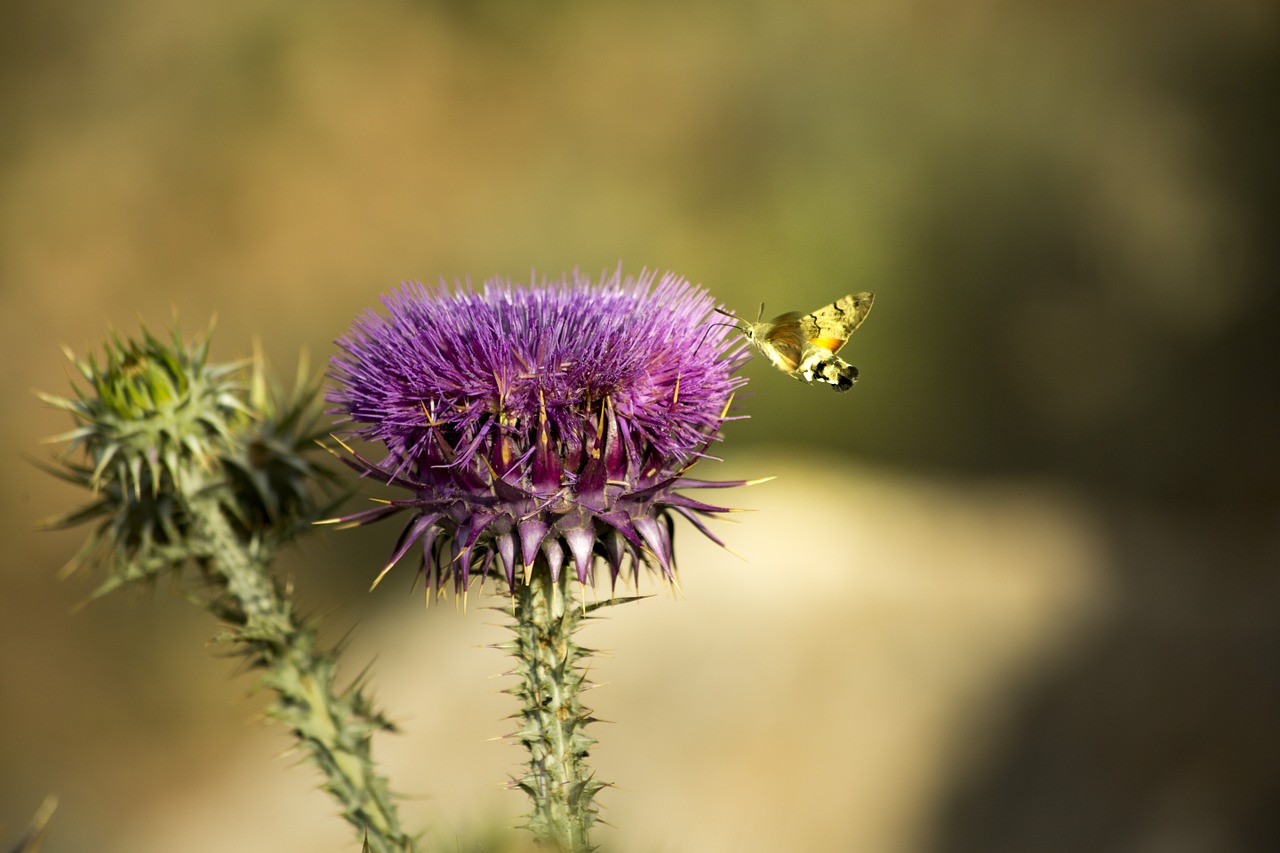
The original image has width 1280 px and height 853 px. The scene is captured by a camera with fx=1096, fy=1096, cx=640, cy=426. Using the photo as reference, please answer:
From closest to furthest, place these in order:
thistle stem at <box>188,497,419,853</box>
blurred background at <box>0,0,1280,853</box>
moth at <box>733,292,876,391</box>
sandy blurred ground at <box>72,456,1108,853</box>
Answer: moth at <box>733,292,876,391</box> → thistle stem at <box>188,497,419,853</box> → sandy blurred ground at <box>72,456,1108,853</box> → blurred background at <box>0,0,1280,853</box>

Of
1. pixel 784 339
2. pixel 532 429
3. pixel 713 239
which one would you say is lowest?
pixel 532 429

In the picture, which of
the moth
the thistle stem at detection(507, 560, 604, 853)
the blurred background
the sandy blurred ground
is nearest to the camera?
the thistle stem at detection(507, 560, 604, 853)

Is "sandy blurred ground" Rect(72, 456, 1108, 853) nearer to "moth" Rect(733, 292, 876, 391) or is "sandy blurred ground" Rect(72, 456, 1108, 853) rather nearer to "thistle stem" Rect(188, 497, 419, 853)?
"thistle stem" Rect(188, 497, 419, 853)

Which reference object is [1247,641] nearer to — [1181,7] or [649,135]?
[1181,7]

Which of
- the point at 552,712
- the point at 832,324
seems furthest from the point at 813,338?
the point at 552,712

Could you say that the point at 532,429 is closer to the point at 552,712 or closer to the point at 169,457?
the point at 552,712

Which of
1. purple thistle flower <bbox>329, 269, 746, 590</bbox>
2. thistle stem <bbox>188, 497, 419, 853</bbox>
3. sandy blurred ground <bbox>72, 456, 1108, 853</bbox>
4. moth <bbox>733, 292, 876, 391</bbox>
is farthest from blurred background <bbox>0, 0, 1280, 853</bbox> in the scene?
purple thistle flower <bbox>329, 269, 746, 590</bbox>

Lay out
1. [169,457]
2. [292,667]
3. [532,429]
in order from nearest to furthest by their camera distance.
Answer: [532,429] < [169,457] < [292,667]

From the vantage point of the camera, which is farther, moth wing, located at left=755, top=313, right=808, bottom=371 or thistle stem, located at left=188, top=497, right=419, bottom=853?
thistle stem, located at left=188, top=497, right=419, bottom=853
